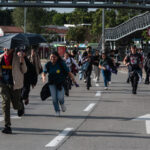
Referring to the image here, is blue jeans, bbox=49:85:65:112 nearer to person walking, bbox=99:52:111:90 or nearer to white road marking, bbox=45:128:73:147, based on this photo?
white road marking, bbox=45:128:73:147

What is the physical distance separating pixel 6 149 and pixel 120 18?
96.2 meters

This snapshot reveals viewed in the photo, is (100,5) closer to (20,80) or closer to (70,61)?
(70,61)

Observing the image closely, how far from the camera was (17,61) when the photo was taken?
10.0 metres

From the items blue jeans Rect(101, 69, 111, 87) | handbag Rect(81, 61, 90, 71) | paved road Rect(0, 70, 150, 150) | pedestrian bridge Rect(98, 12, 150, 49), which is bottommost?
paved road Rect(0, 70, 150, 150)

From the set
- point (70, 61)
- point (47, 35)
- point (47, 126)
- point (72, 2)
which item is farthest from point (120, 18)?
point (47, 126)

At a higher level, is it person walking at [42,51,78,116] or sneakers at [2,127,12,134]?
person walking at [42,51,78,116]

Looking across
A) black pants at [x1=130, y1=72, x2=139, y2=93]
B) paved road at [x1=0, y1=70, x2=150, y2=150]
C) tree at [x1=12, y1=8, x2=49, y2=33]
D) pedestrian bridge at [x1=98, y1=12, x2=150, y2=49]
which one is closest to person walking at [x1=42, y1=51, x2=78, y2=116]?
paved road at [x1=0, y1=70, x2=150, y2=150]

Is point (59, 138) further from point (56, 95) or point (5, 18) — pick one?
point (5, 18)

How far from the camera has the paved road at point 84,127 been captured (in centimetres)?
854

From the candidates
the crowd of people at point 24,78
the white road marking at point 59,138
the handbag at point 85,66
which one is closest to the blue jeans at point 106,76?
the handbag at point 85,66

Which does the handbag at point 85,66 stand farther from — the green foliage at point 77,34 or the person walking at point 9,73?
the green foliage at point 77,34

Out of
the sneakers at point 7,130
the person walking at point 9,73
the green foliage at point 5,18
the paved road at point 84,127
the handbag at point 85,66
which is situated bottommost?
the paved road at point 84,127

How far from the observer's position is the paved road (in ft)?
28.0

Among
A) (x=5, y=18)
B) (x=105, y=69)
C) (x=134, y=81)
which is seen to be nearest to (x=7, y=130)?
(x=134, y=81)
